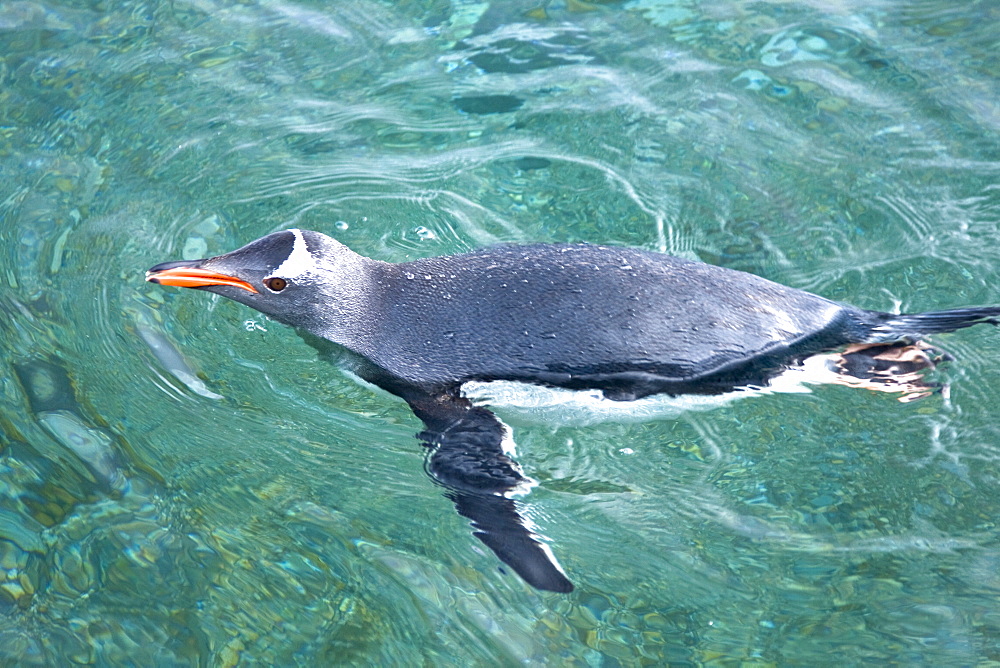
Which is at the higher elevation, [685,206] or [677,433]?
[685,206]

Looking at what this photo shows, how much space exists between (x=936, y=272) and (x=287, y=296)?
8.93ft

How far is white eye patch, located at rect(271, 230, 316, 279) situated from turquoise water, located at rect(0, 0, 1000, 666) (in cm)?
45

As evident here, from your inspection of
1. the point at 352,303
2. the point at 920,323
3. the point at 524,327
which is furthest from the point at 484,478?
the point at 920,323

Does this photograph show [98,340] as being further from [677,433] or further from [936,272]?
[936,272]

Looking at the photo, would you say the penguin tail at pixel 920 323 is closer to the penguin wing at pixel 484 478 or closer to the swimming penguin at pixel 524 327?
the swimming penguin at pixel 524 327

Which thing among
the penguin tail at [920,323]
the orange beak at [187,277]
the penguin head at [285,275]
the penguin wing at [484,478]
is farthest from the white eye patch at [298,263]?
the penguin tail at [920,323]

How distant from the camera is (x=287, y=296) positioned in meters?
3.44

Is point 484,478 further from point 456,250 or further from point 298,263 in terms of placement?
point 456,250

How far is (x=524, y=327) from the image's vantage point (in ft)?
10.2

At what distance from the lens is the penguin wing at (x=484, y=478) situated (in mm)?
2938

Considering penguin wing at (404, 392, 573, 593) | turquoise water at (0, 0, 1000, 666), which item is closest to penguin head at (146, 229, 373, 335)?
turquoise water at (0, 0, 1000, 666)

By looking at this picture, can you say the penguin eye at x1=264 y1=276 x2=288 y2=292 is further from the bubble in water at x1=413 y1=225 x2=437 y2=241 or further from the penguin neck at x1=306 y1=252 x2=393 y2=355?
the bubble in water at x1=413 y1=225 x2=437 y2=241

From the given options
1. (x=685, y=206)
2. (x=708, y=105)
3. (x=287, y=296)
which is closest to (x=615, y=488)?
(x=287, y=296)

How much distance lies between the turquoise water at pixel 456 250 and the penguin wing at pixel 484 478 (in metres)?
0.07
